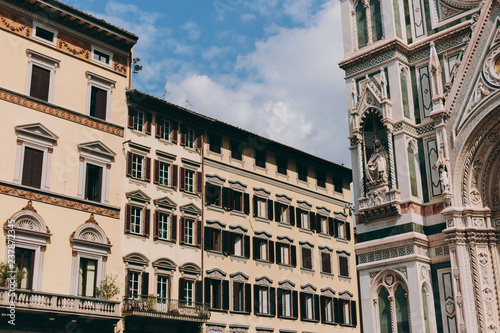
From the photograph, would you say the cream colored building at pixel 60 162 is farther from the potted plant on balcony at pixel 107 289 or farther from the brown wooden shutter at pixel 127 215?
the brown wooden shutter at pixel 127 215

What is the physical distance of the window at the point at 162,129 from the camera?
1753 inches

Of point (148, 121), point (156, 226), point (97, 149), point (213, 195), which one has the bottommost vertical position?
point (156, 226)

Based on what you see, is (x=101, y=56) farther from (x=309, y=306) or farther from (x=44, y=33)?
(x=309, y=306)

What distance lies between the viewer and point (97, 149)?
39688 mm

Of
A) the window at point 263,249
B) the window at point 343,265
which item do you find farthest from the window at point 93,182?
the window at point 343,265

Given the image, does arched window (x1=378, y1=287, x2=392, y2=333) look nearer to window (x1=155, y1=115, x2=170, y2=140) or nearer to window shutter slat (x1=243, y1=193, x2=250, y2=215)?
window (x1=155, y1=115, x2=170, y2=140)

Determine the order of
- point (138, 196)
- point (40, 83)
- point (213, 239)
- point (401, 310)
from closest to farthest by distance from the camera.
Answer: point (401, 310) → point (40, 83) → point (138, 196) → point (213, 239)

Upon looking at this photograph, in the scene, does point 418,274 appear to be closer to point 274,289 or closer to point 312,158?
point 274,289

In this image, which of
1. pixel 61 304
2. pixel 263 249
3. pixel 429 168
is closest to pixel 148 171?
pixel 61 304

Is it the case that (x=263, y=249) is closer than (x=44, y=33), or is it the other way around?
(x=44, y=33)

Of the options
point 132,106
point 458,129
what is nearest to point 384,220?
point 458,129

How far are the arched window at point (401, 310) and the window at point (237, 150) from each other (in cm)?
2706

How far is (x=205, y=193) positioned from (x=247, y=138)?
652cm

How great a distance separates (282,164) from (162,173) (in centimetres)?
1244
